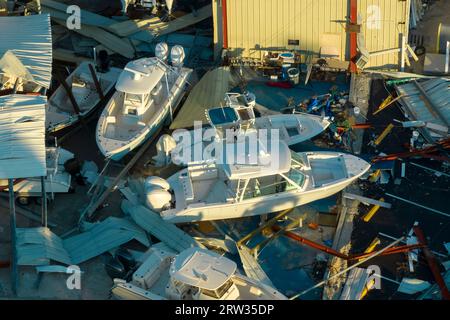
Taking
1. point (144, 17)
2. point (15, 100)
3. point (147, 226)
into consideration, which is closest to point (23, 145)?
point (15, 100)

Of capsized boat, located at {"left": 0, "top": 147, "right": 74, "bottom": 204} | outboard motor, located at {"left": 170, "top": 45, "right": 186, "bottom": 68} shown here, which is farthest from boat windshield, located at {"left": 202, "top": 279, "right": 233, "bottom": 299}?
outboard motor, located at {"left": 170, "top": 45, "right": 186, "bottom": 68}

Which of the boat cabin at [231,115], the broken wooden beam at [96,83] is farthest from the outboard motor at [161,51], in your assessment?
the boat cabin at [231,115]

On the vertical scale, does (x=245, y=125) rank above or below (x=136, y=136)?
above

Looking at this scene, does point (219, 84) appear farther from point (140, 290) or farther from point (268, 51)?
point (140, 290)

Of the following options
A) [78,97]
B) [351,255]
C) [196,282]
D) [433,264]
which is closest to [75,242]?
[196,282]

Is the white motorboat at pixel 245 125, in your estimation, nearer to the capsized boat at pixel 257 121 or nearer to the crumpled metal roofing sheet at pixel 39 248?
the capsized boat at pixel 257 121

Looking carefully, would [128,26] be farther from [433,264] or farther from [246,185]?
[433,264]

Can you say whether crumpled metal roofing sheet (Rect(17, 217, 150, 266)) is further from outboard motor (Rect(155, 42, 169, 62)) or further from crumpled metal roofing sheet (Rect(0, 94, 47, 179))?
outboard motor (Rect(155, 42, 169, 62))
